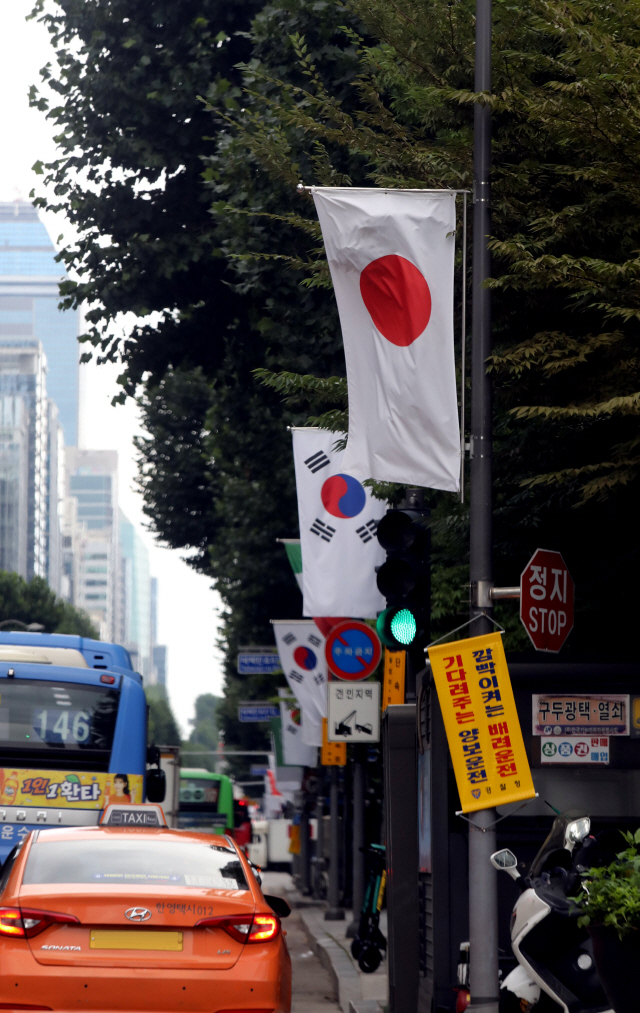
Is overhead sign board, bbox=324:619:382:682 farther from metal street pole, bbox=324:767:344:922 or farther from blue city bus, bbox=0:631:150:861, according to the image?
metal street pole, bbox=324:767:344:922

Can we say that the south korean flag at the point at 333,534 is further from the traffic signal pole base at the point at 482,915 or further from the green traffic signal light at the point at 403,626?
the traffic signal pole base at the point at 482,915

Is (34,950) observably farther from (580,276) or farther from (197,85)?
(197,85)

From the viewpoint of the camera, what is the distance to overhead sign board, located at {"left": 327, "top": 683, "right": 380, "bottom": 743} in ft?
44.6

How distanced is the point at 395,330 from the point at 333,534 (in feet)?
22.0

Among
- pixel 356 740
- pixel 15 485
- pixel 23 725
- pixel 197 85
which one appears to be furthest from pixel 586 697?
pixel 15 485

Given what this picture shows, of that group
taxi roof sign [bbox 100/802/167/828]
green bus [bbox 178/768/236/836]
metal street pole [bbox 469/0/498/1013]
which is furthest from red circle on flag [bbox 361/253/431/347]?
green bus [bbox 178/768/236/836]

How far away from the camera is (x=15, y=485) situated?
161 metres

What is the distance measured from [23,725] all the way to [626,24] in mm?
9729

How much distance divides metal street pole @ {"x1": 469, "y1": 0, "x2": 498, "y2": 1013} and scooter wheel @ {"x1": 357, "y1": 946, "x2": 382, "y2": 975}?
220 inches

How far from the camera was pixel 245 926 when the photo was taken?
6891 millimetres

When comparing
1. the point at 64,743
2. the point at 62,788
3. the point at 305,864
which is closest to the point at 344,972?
the point at 62,788

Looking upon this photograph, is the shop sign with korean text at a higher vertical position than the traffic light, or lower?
lower

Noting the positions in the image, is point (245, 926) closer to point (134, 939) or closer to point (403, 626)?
point (134, 939)

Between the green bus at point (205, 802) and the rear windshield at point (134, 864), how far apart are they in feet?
105
